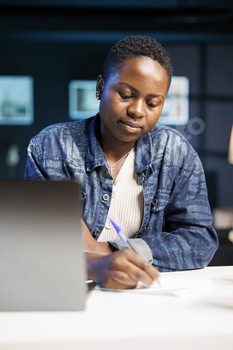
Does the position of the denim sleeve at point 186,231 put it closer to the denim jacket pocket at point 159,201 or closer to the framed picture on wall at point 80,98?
the denim jacket pocket at point 159,201

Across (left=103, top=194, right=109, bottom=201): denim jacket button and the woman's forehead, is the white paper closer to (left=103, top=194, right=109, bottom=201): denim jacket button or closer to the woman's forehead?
(left=103, top=194, right=109, bottom=201): denim jacket button

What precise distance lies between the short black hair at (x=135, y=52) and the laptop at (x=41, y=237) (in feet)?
2.30

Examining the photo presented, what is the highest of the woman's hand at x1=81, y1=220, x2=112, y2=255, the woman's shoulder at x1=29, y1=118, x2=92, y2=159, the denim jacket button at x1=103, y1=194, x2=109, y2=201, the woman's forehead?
the woman's forehead

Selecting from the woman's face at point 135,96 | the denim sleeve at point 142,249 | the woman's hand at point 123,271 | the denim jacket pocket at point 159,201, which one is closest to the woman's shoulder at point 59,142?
Result: the woman's face at point 135,96

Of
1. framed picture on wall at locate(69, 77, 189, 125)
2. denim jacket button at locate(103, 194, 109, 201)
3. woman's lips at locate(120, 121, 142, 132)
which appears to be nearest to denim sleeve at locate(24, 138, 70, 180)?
denim jacket button at locate(103, 194, 109, 201)

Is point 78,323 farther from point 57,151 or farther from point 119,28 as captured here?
point 119,28

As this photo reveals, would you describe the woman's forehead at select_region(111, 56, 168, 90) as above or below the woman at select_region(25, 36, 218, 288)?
above

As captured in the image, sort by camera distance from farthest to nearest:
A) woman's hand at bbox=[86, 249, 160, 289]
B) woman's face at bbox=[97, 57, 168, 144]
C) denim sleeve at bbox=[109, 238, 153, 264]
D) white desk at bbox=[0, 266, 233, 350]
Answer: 1. woman's face at bbox=[97, 57, 168, 144]
2. denim sleeve at bbox=[109, 238, 153, 264]
3. woman's hand at bbox=[86, 249, 160, 289]
4. white desk at bbox=[0, 266, 233, 350]

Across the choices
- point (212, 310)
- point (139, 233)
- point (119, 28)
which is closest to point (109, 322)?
Result: point (212, 310)

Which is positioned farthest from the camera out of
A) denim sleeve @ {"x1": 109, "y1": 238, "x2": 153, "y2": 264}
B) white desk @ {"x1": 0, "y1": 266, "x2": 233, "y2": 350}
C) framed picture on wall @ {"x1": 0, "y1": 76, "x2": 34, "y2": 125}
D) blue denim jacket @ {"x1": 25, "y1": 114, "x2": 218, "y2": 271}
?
framed picture on wall @ {"x1": 0, "y1": 76, "x2": 34, "y2": 125}

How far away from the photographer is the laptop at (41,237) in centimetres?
67

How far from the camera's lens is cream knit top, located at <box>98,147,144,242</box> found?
53.6 inches

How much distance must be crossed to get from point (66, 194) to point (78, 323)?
217 mm

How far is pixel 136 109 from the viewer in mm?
1188
